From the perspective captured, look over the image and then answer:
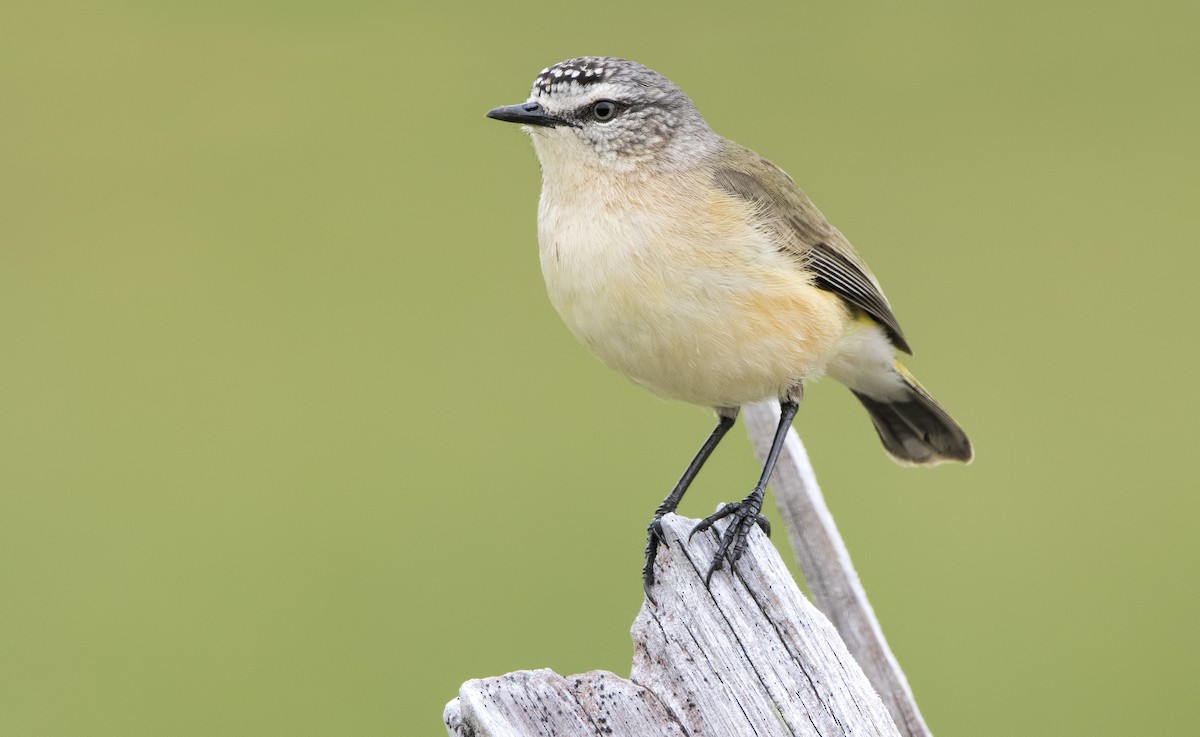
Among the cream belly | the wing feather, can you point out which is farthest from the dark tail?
the cream belly

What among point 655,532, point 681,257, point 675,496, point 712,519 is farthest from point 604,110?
point 712,519

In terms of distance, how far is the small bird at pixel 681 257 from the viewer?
414 centimetres

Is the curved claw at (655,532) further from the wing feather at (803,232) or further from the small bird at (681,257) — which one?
the wing feather at (803,232)

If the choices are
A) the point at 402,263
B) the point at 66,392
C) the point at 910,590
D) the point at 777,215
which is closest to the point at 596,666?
the point at 910,590

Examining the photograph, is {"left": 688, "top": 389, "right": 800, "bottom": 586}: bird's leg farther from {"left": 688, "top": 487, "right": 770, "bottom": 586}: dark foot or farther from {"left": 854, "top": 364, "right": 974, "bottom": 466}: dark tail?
{"left": 854, "top": 364, "right": 974, "bottom": 466}: dark tail

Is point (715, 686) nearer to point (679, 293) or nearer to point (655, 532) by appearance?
point (655, 532)

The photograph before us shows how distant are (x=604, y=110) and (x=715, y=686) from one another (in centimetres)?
217

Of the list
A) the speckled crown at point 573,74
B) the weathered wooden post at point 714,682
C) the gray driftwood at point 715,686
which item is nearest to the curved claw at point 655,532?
the weathered wooden post at point 714,682

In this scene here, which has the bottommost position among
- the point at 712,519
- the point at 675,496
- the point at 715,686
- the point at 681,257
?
the point at 715,686

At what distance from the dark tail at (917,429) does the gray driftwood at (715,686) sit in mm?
2227

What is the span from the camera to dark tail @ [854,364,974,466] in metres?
5.28

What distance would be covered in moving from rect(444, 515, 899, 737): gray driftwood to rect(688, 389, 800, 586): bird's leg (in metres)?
0.16

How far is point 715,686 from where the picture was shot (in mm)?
2992

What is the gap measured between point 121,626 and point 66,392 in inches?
74.3
